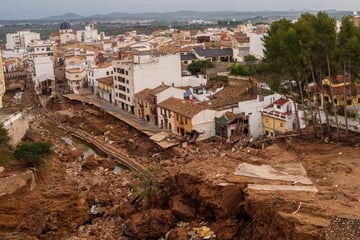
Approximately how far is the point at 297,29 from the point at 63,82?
50.6 m

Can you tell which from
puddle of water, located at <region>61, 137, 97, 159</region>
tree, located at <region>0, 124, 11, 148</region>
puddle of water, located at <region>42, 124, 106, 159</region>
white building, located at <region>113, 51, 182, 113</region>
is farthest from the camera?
white building, located at <region>113, 51, 182, 113</region>

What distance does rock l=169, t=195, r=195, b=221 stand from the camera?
22.5 meters

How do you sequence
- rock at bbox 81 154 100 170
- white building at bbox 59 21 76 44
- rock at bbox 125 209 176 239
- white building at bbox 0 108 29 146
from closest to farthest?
rock at bbox 125 209 176 239, rock at bbox 81 154 100 170, white building at bbox 0 108 29 146, white building at bbox 59 21 76 44

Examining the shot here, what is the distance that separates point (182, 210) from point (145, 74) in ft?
93.7

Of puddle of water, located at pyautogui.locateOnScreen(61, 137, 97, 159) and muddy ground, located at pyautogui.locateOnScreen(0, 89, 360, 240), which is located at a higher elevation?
muddy ground, located at pyautogui.locateOnScreen(0, 89, 360, 240)

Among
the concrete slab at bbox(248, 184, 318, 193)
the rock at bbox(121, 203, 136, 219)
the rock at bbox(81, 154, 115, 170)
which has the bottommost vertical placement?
the rock at bbox(81, 154, 115, 170)

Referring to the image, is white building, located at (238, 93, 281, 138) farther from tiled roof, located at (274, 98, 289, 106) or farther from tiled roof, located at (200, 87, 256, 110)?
tiled roof, located at (200, 87, 256, 110)

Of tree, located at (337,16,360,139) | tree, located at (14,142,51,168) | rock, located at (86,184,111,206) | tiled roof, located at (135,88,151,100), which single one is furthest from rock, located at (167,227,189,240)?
tiled roof, located at (135,88,151,100)

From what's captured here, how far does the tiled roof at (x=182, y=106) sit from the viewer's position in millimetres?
39344

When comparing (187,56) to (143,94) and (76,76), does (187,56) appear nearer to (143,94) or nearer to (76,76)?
(76,76)

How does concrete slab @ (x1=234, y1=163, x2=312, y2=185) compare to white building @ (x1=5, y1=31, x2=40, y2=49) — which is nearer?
concrete slab @ (x1=234, y1=163, x2=312, y2=185)

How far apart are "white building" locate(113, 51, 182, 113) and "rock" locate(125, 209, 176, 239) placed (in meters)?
27.6

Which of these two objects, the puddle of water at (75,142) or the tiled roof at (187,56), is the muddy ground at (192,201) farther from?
the tiled roof at (187,56)

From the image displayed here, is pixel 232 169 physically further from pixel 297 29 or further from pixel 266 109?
pixel 266 109
